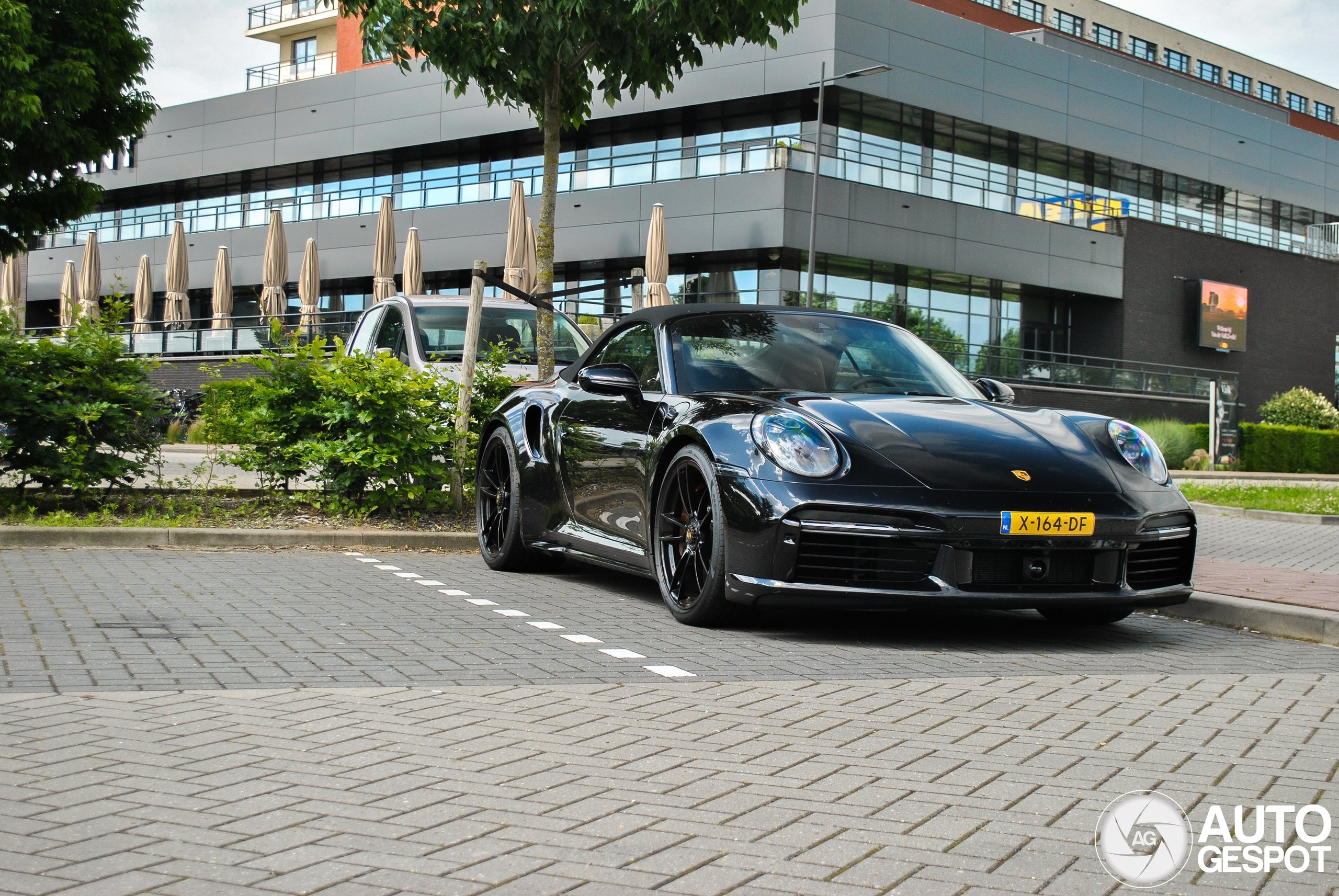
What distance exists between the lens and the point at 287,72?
52375mm

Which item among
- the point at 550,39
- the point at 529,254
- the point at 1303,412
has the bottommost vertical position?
the point at 1303,412

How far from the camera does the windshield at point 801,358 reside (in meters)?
6.77

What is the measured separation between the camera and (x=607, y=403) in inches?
284

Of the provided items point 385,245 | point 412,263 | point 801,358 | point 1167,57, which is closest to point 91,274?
point 385,245

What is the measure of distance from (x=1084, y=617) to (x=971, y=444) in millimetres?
1517

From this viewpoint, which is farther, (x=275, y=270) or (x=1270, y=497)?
(x=275, y=270)

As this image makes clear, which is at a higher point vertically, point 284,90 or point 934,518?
point 284,90

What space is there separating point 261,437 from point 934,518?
6.11 metres

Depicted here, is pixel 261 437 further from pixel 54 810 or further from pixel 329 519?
pixel 54 810

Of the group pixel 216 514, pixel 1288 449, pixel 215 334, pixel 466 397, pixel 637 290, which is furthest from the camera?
pixel 1288 449

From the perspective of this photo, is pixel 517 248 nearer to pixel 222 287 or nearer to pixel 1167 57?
pixel 222 287

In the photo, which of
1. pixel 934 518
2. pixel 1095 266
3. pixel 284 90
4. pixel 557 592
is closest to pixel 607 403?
pixel 557 592

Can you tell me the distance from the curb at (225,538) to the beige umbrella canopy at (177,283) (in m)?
27.4

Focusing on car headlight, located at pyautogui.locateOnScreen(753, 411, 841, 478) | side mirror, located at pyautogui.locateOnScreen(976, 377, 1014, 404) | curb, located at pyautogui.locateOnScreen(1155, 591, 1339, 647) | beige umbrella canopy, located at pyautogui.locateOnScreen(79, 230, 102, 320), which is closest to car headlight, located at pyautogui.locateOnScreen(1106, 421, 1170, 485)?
side mirror, located at pyautogui.locateOnScreen(976, 377, 1014, 404)
